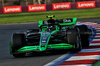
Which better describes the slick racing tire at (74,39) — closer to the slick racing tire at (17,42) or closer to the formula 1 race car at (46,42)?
the formula 1 race car at (46,42)

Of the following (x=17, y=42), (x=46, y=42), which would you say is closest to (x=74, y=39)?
(x=46, y=42)

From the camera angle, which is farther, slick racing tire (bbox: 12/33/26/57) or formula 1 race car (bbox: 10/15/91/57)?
slick racing tire (bbox: 12/33/26/57)

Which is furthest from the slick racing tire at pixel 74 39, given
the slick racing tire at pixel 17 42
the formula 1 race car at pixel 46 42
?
the slick racing tire at pixel 17 42

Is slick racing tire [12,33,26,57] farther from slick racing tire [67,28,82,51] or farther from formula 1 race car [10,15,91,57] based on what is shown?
slick racing tire [67,28,82,51]

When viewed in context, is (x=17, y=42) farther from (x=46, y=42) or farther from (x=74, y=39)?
(x=74, y=39)

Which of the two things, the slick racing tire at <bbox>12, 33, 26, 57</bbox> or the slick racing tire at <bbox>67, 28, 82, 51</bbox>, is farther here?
the slick racing tire at <bbox>12, 33, 26, 57</bbox>

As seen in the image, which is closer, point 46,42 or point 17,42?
point 46,42

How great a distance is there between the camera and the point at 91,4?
4238 centimetres

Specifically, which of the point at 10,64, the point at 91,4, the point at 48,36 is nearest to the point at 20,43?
the point at 48,36

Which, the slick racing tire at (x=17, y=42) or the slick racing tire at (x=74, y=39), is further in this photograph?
the slick racing tire at (x=17, y=42)

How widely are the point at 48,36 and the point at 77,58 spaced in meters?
1.61

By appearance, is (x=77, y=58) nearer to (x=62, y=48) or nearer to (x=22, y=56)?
(x=62, y=48)

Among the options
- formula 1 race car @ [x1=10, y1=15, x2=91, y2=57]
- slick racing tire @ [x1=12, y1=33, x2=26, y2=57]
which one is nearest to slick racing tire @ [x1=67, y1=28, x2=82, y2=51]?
formula 1 race car @ [x1=10, y1=15, x2=91, y2=57]

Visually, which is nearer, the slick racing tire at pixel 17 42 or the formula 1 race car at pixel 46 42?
the formula 1 race car at pixel 46 42
